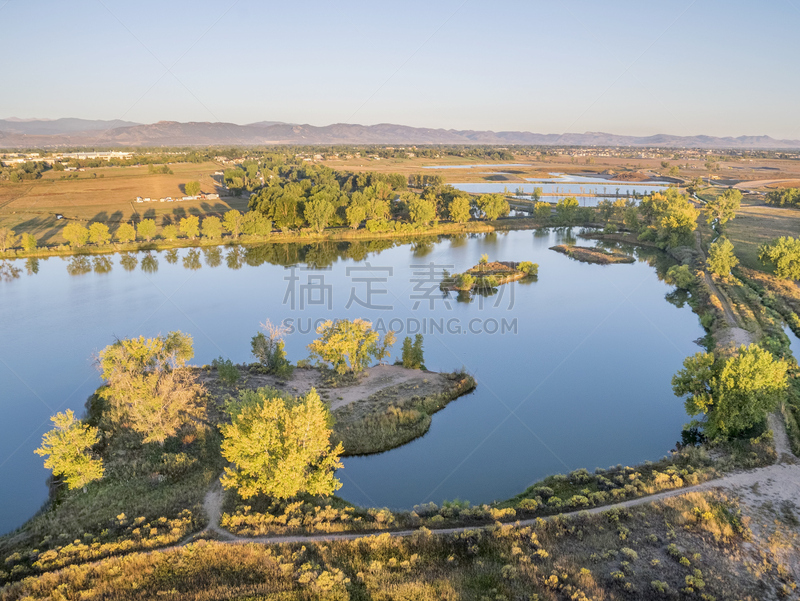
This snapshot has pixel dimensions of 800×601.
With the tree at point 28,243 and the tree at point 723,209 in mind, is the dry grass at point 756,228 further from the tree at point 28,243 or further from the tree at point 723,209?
the tree at point 28,243

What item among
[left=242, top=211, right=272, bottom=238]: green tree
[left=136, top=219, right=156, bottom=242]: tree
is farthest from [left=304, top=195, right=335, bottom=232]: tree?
[left=136, top=219, right=156, bottom=242]: tree

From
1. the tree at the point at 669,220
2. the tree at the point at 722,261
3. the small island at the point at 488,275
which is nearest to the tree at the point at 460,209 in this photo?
the small island at the point at 488,275

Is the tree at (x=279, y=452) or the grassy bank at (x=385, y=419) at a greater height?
the tree at (x=279, y=452)

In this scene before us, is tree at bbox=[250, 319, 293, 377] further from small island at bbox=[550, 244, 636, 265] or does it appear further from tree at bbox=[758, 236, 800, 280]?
tree at bbox=[758, 236, 800, 280]

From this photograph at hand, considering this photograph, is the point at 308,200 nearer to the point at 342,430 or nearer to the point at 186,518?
the point at 342,430

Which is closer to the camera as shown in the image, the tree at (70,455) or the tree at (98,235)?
the tree at (70,455)
